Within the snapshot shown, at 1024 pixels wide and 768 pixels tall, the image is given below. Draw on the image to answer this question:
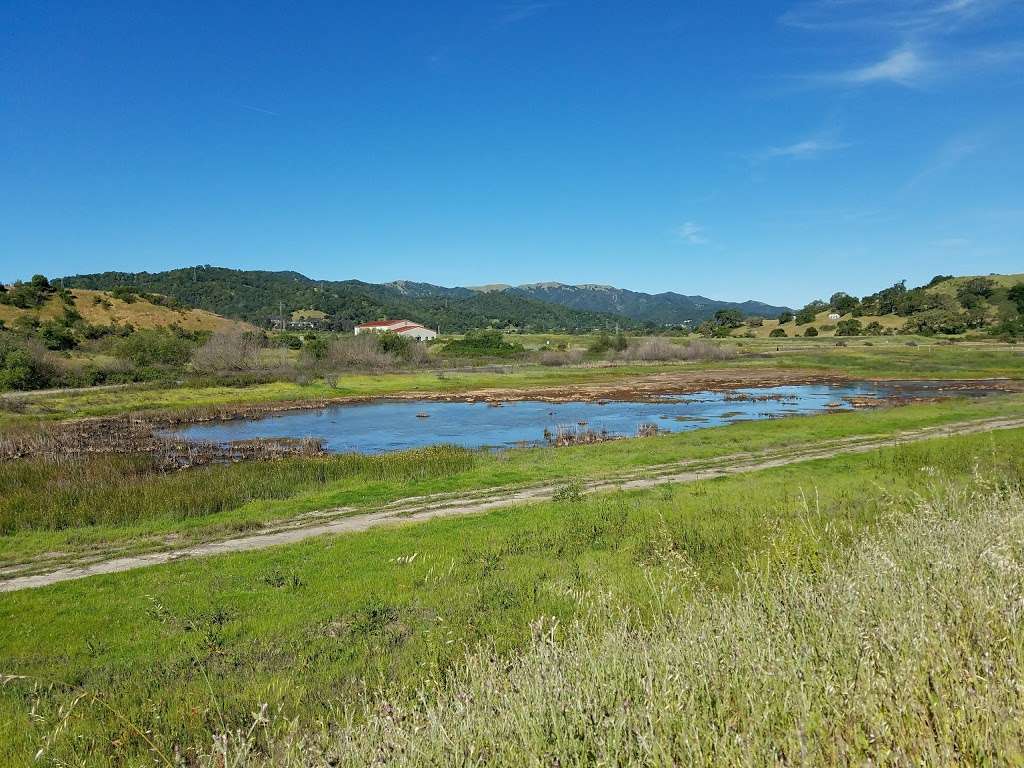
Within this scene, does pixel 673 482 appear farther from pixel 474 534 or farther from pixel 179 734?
pixel 179 734

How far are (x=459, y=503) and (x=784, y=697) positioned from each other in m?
15.3

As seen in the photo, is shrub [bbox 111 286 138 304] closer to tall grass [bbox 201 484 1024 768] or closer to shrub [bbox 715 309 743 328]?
tall grass [bbox 201 484 1024 768]

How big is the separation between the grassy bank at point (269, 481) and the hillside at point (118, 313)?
78.6 meters

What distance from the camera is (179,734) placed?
6312 millimetres

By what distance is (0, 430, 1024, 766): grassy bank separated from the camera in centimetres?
677

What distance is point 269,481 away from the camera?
2308cm

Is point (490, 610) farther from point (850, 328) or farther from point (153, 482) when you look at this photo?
point (850, 328)

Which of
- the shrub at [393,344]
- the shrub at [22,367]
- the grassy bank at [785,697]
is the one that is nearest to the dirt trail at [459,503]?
the grassy bank at [785,697]

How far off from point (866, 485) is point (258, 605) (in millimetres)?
14391

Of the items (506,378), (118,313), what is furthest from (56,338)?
(506,378)

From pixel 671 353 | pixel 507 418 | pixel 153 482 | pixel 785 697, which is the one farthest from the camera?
pixel 671 353

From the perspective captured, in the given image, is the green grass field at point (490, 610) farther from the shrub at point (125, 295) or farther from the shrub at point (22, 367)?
the shrub at point (125, 295)

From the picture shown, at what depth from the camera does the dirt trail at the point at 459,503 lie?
13961 mm

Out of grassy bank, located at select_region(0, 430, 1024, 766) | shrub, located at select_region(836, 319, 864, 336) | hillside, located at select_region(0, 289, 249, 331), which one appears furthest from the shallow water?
shrub, located at select_region(836, 319, 864, 336)
